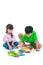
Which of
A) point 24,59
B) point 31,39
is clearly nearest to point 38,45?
point 31,39

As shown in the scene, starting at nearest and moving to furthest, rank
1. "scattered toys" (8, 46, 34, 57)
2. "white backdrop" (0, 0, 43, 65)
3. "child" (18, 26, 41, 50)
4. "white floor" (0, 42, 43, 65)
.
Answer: "white floor" (0, 42, 43, 65) < "scattered toys" (8, 46, 34, 57) < "child" (18, 26, 41, 50) < "white backdrop" (0, 0, 43, 65)

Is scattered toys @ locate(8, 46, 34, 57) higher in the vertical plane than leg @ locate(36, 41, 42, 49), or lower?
lower

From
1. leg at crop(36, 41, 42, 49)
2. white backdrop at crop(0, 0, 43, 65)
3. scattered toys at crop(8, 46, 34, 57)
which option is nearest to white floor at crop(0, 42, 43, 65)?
scattered toys at crop(8, 46, 34, 57)

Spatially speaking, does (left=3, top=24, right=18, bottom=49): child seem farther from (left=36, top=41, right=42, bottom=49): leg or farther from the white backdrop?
the white backdrop

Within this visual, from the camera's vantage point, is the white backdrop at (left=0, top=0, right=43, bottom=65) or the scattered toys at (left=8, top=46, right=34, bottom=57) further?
the white backdrop at (left=0, top=0, right=43, bottom=65)

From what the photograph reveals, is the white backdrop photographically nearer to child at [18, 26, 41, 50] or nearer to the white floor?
child at [18, 26, 41, 50]

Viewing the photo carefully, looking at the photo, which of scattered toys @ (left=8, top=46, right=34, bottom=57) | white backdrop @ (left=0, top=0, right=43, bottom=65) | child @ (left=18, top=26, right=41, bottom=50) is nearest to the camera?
scattered toys @ (left=8, top=46, right=34, bottom=57)

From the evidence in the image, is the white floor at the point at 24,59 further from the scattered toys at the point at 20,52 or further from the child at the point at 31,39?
the child at the point at 31,39

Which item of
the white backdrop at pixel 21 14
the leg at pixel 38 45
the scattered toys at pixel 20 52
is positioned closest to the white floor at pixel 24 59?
the scattered toys at pixel 20 52

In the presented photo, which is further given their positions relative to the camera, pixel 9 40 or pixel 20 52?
Answer: pixel 9 40

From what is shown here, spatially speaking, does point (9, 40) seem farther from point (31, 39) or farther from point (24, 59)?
point (24, 59)

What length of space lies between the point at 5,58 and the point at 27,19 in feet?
3.82

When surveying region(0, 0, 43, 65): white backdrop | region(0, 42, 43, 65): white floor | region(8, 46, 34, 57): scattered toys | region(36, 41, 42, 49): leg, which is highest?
region(0, 0, 43, 65): white backdrop

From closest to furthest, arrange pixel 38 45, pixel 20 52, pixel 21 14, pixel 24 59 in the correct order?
pixel 24 59
pixel 20 52
pixel 38 45
pixel 21 14
